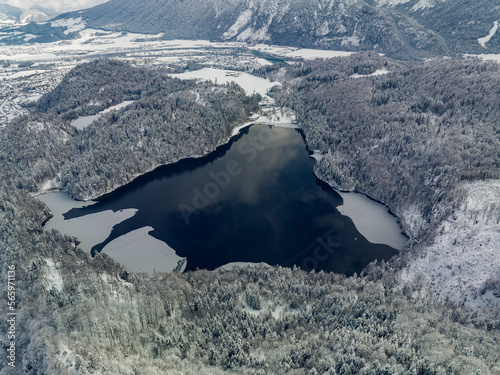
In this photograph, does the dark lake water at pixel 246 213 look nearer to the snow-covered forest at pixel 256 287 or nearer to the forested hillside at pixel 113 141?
the forested hillside at pixel 113 141

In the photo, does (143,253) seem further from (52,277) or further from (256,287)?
(256,287)

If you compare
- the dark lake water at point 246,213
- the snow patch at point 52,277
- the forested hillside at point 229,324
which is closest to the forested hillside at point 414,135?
the dark lake water at point 246,213

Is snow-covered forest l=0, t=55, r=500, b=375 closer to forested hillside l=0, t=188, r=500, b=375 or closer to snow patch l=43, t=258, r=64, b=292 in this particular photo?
forested hillside l=0, t=188, r=500, b=375

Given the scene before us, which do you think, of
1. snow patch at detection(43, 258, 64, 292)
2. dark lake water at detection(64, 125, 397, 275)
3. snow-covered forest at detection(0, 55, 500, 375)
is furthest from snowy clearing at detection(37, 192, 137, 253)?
snow patch at detection(43, 258, 64, 292)

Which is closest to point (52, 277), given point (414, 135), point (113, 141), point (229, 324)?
point (229, 324)

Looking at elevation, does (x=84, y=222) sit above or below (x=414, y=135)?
below
